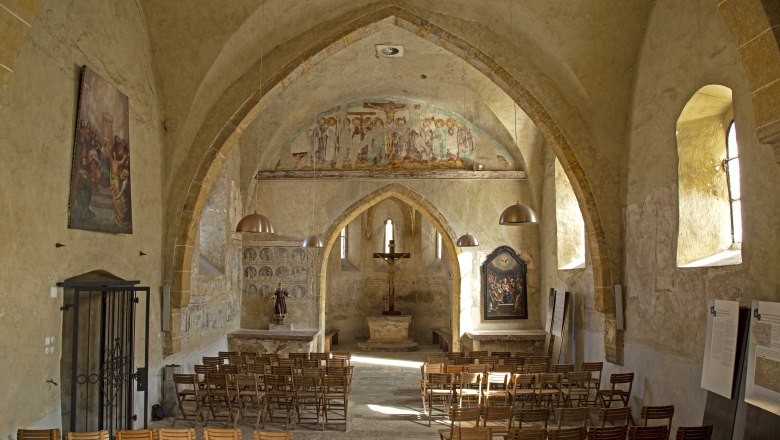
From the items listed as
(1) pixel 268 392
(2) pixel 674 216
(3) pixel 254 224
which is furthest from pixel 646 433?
(3) pixel 254 224

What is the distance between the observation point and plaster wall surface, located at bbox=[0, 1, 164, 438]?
252 inches

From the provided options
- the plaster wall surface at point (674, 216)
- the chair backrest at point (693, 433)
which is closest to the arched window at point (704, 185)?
the plaster wall surface at point (674, 216)

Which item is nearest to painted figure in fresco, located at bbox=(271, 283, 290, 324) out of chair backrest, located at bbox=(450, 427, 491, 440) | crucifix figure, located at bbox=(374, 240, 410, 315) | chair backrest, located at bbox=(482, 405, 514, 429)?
crucifix figure, located at bbox=(374, 240, 410, 315)

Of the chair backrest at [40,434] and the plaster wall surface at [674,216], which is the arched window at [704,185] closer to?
the plaster wall surface at [674,216]

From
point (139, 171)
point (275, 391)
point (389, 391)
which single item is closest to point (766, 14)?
point (275, 391)

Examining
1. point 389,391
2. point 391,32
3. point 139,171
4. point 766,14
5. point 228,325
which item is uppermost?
point 391,32

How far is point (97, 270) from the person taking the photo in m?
8.39

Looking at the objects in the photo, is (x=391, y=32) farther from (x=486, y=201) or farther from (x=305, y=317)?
(x=305, y=317)

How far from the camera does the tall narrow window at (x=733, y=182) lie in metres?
8.48

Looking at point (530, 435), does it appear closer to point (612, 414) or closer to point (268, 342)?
point (612, 414)

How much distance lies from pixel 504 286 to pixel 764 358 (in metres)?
10.4

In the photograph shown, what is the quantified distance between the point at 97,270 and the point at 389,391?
6.42 metres

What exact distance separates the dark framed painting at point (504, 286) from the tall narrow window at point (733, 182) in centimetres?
817

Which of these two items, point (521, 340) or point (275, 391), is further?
point (521, 340)
